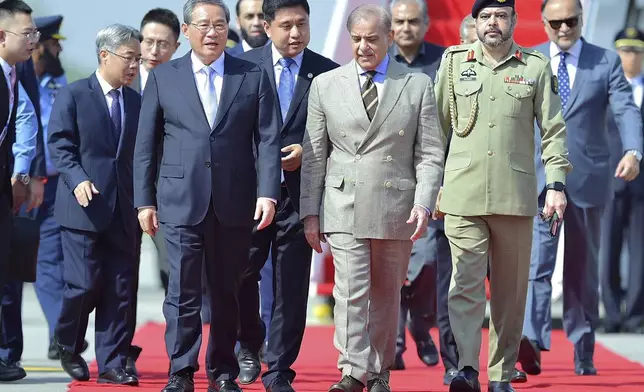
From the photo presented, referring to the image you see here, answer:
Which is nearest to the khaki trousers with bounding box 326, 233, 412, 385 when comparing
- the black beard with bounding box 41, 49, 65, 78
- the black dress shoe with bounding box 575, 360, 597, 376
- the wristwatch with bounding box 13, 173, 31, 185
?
the black dress shoe with bounding box 575, 360, 597, 376

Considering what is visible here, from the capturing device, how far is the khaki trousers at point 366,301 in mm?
7441

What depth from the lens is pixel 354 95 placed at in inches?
297

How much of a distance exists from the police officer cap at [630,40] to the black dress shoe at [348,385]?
6.78 m

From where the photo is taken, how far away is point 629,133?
9.37 meters

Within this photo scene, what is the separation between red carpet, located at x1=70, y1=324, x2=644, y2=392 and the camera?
8.46 m

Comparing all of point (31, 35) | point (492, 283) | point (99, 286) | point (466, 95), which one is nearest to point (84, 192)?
point (99, 286)

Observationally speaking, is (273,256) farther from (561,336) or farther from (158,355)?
(561,336)

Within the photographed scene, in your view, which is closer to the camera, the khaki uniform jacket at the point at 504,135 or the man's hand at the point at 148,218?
the man's hand at the point at 148,218

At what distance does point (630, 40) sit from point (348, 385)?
690cm

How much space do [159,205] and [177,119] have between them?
43 centimetres

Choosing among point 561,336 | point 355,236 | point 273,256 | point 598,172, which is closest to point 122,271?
point 273,256

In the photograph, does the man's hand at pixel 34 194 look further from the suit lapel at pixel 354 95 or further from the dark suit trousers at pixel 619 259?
the dark suit trousers at pixel 619 259

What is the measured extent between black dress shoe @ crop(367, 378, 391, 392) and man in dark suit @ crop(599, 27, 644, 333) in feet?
19.2

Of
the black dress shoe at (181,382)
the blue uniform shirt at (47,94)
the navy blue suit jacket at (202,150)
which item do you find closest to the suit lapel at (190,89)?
the navy blue suit jacket at (202,150)
